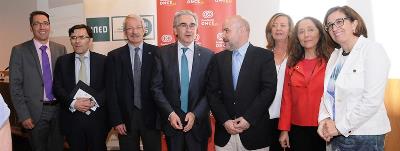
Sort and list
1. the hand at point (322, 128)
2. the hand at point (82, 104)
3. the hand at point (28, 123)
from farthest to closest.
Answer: the hand at point (28, 123), the hand at point (82, 104), the hand at point (322, 128)

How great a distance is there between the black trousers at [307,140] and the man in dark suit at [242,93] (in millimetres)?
230

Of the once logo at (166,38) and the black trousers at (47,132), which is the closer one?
the black trousers at (47,132)

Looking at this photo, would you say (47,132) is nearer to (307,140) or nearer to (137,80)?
(137,80)

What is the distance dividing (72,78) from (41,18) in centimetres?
85

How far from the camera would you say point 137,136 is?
3.28 m

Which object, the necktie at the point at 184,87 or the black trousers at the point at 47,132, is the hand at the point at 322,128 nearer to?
the necktie at the point at 184,87

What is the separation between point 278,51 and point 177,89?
0.96m

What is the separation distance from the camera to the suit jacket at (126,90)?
10.6 feet

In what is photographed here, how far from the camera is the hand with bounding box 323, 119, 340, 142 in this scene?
2.17 metres

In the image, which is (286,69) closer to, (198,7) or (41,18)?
(198,7)

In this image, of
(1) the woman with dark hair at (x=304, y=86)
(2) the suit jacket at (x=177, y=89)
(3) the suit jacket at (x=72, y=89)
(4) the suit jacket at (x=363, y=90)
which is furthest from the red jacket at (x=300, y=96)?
(3) the suit jacket at (x=72, y=89)

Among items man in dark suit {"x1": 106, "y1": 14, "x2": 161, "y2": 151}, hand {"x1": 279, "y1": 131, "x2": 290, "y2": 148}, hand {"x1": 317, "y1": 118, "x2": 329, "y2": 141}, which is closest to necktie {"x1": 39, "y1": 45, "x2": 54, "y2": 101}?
man in dark suit {"x1": 106, "y1": 14, "x2": 161, "y2": 151}

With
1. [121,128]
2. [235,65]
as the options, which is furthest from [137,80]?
[235,65]

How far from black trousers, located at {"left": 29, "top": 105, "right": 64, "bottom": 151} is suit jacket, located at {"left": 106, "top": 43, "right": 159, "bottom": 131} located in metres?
0.74
